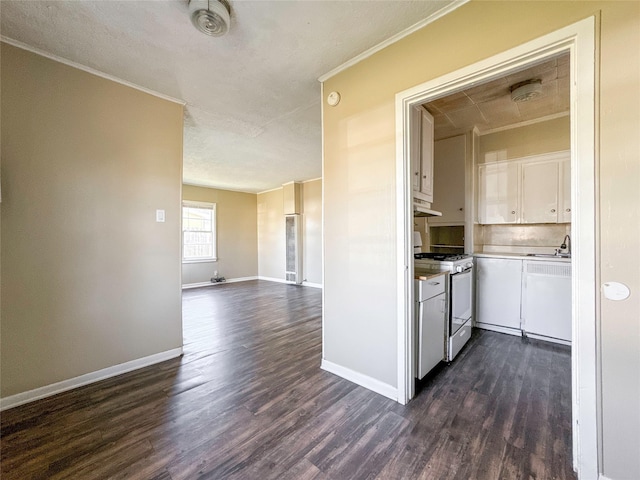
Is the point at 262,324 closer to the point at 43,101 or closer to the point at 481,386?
the point at 481,386

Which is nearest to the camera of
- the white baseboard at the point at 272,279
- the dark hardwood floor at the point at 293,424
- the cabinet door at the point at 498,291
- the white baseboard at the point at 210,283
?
the dark hardwood floor at the point at 293,424

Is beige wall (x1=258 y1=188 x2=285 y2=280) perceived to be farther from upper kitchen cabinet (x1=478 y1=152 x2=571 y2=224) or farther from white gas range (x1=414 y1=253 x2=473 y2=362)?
white gas range (x1=414 y1=253 x2=473 y2=362)

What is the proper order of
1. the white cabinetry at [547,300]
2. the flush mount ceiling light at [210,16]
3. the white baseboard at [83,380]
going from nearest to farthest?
the flush mount ceiling light at [210,16] → the white baseboard at [83,380] → the white cabinetry at [547,300]

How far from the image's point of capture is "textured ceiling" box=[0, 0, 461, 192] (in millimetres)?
1599

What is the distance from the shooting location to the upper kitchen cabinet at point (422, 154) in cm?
219

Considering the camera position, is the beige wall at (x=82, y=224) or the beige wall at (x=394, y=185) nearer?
the beige wall at (x=394, y=185)

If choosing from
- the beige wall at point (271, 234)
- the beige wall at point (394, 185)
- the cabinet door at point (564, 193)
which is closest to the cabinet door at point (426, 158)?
the beige wall at point (394, 185)

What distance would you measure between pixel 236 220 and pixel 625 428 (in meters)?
7.64

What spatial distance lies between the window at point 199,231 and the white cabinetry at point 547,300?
6694 mm

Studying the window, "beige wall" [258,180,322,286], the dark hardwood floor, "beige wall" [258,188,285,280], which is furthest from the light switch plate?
the window

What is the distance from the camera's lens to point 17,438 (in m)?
A: 1.56

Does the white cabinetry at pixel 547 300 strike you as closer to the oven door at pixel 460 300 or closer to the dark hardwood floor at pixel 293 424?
the dark hardwood floor at pixel 293 424

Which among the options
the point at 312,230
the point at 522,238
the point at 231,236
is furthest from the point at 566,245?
the point at 231,236

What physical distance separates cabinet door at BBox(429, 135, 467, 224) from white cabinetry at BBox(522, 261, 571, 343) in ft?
3.34
